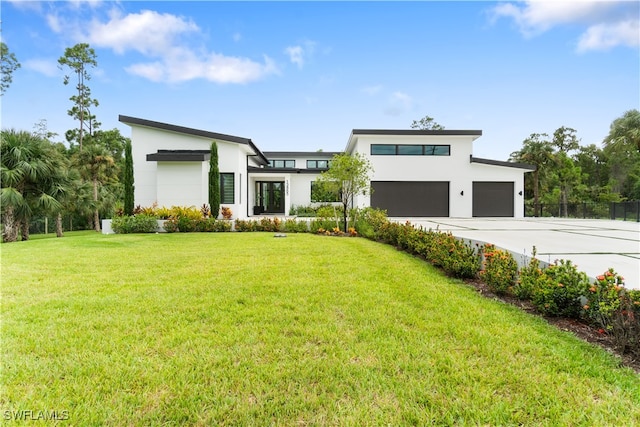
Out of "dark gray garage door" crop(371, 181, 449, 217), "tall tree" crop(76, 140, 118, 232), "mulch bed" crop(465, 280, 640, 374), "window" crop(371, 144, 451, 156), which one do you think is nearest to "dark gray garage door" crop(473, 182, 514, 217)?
"dark gray garage door" crop(371, 181, 449, 217)

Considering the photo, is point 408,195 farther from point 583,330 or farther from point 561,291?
point 583,330

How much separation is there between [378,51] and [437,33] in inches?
130

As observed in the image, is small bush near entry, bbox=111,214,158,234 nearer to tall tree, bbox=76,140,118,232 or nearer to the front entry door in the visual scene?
tall tree, bbox=76,140,118,232

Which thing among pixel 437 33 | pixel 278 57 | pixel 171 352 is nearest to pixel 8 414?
pixel 171 352

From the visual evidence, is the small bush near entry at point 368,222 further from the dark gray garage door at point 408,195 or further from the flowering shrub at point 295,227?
the dark gray garage door at point 408,195

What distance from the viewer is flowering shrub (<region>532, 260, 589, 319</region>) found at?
3379 millimetres

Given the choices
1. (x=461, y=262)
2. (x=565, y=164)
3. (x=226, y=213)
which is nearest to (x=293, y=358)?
(x=461, y=262)

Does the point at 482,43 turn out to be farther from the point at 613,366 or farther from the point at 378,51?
the point at 613,366

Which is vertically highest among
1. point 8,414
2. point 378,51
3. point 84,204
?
point 378,51

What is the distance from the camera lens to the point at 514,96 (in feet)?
55.6

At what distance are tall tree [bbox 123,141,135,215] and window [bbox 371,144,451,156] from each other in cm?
1359

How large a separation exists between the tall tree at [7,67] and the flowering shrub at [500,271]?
29595mm

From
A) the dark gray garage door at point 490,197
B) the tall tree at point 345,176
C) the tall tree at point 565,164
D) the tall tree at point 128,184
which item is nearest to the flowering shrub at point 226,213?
the tall tree at point 128,184

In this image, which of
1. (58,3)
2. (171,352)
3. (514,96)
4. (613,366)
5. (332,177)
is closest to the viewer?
(613,366)
